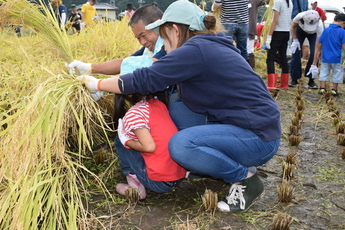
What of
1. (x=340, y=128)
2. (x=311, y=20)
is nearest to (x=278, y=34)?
(x=311, y=20)

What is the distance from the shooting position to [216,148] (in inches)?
90.3

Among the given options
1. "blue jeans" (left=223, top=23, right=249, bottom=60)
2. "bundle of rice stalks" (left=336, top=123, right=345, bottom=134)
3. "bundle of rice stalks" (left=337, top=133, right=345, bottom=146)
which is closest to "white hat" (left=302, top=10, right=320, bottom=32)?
"blue jeans" (left=223, top=23, right=249, bottom=60)

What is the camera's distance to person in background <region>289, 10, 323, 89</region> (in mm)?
6086

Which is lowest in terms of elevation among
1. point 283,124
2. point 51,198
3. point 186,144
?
point 283,124

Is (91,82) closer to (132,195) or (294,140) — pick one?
(132,195)

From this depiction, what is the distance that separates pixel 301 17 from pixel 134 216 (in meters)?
4.93

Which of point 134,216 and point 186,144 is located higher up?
point 186,144

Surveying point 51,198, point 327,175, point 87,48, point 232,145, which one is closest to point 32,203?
point 51,198

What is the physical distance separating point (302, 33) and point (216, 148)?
4.89 m

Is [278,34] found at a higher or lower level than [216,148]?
higher

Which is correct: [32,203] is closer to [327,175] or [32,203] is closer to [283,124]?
[327,175]

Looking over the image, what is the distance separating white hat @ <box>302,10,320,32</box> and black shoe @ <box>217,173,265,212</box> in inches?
172

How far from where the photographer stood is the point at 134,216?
7.45 feet

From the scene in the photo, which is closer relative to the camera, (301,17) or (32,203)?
(32,203)
